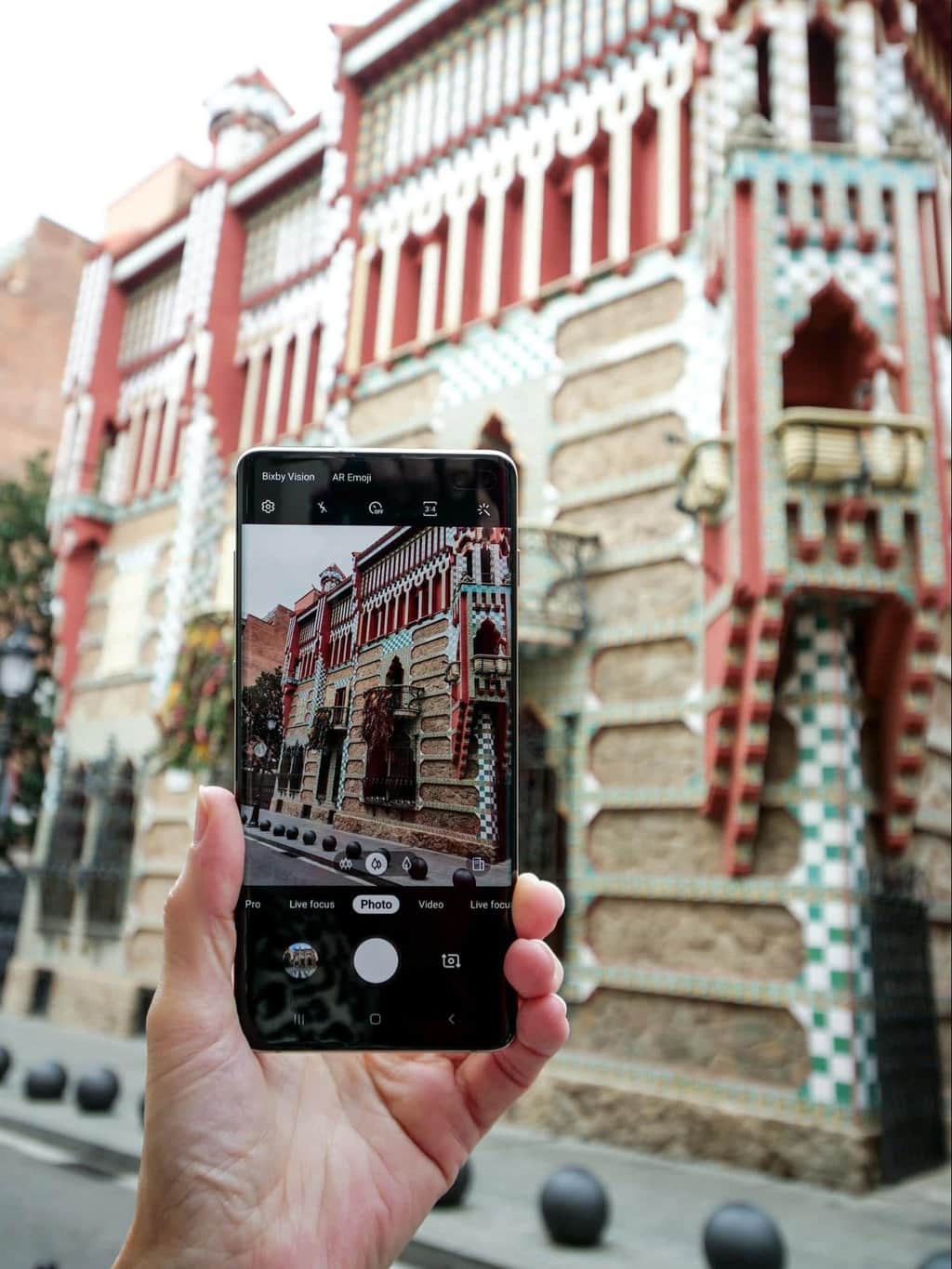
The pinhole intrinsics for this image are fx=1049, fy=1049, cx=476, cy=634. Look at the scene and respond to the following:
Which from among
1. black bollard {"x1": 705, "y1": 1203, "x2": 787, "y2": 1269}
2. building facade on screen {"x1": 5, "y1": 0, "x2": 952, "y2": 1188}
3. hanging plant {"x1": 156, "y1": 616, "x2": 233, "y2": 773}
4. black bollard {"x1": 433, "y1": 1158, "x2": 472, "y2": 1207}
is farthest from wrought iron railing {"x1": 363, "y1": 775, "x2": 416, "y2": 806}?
hanging plant {"x1": 156, "y1": 616, "x2": 233, "y2": 773}

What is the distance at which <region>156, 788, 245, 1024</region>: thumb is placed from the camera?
1506 mm

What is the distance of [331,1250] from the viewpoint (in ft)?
4.85

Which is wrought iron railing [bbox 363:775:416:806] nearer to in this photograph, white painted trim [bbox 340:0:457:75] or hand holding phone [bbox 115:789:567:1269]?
hand holding phone [bbox 115:789:567:1269]

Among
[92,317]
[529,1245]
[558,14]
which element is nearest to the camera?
[529,1245]

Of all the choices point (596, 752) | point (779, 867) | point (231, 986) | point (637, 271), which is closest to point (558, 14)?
point (637, 271)

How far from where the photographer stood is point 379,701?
1.76 meters

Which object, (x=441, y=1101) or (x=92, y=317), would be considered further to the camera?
(x=92, y=317)

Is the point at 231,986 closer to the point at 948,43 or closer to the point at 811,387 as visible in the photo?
the point at 811,387

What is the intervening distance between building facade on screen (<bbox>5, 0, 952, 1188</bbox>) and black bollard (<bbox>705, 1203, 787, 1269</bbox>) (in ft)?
9.32

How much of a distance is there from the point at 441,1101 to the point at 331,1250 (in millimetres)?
257

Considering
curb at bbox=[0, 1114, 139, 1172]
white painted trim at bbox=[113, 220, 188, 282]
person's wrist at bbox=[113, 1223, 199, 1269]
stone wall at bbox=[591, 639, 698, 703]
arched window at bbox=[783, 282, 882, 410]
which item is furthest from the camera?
white painted trim at bbox=[113, 220, 188, 282]

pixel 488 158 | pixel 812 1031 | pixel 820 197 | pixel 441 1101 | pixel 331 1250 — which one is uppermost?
pixel 488 158

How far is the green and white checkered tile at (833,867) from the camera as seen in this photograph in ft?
23.3

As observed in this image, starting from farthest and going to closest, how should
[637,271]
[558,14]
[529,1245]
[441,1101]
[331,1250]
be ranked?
[558,14] < [637,271] < [529,1245] < [441,1101] < [331,1250]
